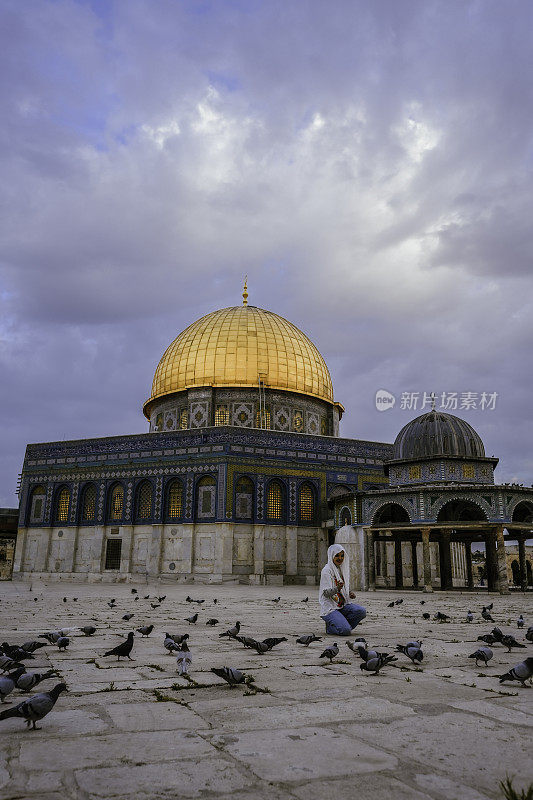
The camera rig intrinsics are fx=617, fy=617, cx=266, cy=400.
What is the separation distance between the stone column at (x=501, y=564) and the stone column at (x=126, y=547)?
17.4 m

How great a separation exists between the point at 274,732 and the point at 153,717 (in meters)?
0.81

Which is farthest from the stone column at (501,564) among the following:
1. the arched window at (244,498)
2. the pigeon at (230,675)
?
the pigeon at (230,675)

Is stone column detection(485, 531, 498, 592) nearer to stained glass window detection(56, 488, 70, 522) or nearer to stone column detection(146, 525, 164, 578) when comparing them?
stone column detection(146, 525, 164, 578)

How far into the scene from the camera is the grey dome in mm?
27062

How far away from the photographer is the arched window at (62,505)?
109 ft

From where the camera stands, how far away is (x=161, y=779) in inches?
106

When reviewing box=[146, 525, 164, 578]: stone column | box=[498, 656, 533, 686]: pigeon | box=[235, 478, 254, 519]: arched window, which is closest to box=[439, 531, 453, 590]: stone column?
box=[235, 478, 254, 519]: arched window

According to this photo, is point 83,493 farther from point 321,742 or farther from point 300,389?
point 321,742

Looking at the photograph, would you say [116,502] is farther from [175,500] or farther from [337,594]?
[337,594]

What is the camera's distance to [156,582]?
96.2 ft

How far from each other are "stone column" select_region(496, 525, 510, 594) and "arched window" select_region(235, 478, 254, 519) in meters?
11.6

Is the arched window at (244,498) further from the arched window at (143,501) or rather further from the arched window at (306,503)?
the arched window at (143,501)

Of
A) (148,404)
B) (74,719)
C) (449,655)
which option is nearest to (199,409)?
(148,404)

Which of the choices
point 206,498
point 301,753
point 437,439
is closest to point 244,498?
point 206,498
